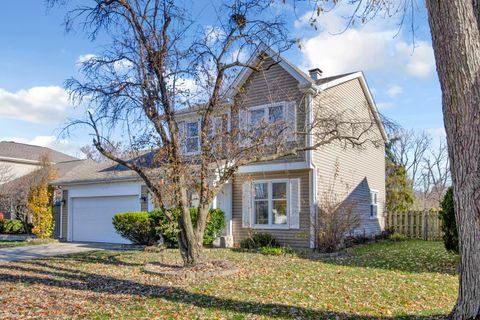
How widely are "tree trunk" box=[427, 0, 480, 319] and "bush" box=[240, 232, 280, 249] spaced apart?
10.7 meters

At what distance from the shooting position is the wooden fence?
19.8 metres

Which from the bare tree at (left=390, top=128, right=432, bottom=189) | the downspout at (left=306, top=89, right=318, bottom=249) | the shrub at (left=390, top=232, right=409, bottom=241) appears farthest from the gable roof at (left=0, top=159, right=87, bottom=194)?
the bare tree at (left=390, top=128, right=432, bottom=189)

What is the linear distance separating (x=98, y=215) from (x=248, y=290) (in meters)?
14.0

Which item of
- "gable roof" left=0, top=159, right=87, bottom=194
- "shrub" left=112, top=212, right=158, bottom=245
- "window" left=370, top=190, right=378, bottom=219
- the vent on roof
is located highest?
the vent on roof

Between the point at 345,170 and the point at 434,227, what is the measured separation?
18.5ft

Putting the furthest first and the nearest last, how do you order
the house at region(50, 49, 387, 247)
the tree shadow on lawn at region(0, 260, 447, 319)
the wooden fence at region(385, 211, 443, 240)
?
the wooden fence at region(385, 211, 443, 240) → the house at region(50, 49, 387, 247) → the tree shadow on lawn at region(0, 260, 447, 319)

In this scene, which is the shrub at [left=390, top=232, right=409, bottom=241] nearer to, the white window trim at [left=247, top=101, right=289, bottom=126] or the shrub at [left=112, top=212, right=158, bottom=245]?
the white window trim at [left=247, top=101, right=289, bottom=126]

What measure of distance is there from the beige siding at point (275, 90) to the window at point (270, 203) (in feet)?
3.51

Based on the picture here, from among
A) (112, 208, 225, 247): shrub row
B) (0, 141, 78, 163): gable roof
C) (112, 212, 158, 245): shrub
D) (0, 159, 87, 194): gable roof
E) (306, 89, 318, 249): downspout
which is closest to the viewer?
(306, 89, 318, 249): downspout

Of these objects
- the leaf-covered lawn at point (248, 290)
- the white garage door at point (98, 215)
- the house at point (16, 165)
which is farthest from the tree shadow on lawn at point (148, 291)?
the house at point (16, 165)

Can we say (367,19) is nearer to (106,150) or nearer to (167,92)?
(167,92)

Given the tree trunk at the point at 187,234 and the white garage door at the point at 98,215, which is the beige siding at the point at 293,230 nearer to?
the tree trunk at the point at 187,234

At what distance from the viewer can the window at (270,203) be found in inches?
621

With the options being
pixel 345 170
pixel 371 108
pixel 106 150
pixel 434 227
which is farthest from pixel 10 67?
pixel 434 227
